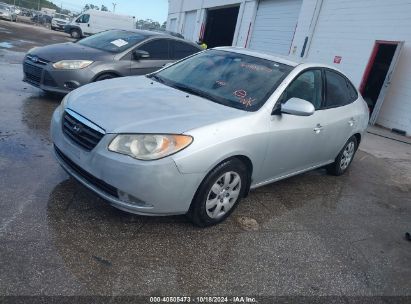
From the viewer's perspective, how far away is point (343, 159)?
570cm

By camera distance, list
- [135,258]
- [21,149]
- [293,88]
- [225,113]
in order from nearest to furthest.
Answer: [135,258], [225,113], [293,88], [21,149]

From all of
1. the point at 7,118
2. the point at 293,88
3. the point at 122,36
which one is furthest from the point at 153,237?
the point at 122,36

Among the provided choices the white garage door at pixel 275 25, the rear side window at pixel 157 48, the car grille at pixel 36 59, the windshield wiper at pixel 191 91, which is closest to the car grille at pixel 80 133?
the windshield wiper at pixel 191 91

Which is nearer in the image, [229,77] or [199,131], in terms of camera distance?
[199,131]

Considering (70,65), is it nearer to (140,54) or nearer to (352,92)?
(140,54)

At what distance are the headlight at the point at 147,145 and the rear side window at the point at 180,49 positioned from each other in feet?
18.1

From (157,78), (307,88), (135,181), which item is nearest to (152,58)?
(157,78)

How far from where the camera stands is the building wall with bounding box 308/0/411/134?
1076 cm

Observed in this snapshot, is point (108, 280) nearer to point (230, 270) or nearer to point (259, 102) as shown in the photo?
point (230, 270)

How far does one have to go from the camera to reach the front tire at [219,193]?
3.28m

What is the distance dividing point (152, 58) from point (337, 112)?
13.8 ft

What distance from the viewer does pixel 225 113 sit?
353cm

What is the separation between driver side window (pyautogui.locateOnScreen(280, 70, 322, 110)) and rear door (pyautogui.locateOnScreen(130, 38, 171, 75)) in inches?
152

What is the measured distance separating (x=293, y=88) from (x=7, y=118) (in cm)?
409
